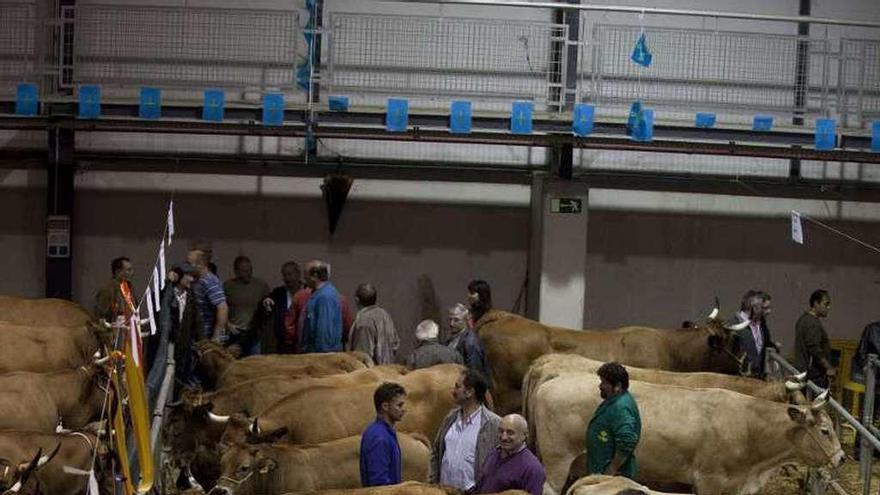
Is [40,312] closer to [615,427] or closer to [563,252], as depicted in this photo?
[563,252]

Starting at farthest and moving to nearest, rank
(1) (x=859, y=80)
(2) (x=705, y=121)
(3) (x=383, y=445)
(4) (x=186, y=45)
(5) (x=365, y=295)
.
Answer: (4) (x=186, y=45)
(1) (x=859, y=80)
(2) (x=705, y=121)
(5) (x=365, y=295)
(3) (x=383, y=445)

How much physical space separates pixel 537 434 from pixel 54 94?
289 inches

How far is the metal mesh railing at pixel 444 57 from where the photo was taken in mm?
18484

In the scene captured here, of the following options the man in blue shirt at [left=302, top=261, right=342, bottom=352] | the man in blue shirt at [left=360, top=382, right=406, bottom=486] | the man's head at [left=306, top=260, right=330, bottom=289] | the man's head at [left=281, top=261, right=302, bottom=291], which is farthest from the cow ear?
the man's head at [left=281, top=261, right=302, bottom=291]

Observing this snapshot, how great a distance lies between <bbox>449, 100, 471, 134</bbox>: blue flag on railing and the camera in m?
17.1

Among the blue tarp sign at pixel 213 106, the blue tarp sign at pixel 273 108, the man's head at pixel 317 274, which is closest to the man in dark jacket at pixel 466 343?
the man's head at pixel 317 274

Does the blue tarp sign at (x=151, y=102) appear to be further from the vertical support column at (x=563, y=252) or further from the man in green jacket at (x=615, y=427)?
the man in green jacket at (x=615, y=427)

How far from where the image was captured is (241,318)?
675 inches

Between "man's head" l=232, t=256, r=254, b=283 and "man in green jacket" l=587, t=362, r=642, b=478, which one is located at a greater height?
"man's head" l=232, t=256, r=254, b=283

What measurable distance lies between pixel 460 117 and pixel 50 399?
583cm

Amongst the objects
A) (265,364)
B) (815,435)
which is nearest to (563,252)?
(265,364)

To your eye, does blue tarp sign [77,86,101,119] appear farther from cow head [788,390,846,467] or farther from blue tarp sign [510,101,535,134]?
cow head [788,390,846,467]

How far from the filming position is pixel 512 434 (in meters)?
9.84

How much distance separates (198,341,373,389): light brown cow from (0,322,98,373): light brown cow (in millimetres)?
1113
